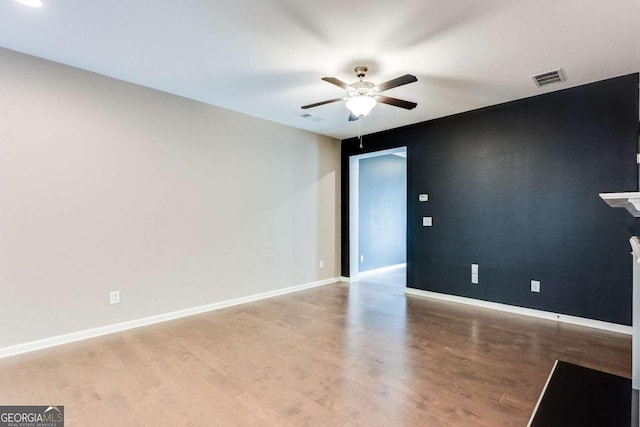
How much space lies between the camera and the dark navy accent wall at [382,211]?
6562 mm

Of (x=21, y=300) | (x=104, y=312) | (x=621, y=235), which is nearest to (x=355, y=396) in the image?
(x=104, y=312)

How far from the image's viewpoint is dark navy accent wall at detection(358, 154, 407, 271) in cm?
656

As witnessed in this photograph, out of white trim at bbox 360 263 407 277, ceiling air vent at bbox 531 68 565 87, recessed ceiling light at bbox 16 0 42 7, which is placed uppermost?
recessed ceiling light at bbox 16 0 42 7

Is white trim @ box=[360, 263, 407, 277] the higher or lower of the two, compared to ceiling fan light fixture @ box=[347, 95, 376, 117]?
lower

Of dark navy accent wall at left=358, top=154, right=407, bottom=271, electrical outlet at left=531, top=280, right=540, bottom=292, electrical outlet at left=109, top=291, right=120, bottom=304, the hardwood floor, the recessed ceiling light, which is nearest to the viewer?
the hardwood floor

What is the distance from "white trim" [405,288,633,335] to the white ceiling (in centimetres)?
261

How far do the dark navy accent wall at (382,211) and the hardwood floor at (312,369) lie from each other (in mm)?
2971

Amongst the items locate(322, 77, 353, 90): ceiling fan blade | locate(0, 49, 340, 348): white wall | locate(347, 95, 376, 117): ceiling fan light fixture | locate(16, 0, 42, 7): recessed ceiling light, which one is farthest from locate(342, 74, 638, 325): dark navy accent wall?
locate(16, 0, 42, 7): recessed ceiling light

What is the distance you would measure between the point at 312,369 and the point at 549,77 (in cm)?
369

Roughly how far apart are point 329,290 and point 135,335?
111 inches

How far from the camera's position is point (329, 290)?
16.8ft

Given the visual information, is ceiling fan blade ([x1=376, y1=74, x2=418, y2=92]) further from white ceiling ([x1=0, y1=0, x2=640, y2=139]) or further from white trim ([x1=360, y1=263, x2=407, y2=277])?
white trim ([x1=360, y1=263, x2=407, y2=277])

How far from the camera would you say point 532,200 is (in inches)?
150

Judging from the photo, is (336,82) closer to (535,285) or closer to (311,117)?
(311,117)
